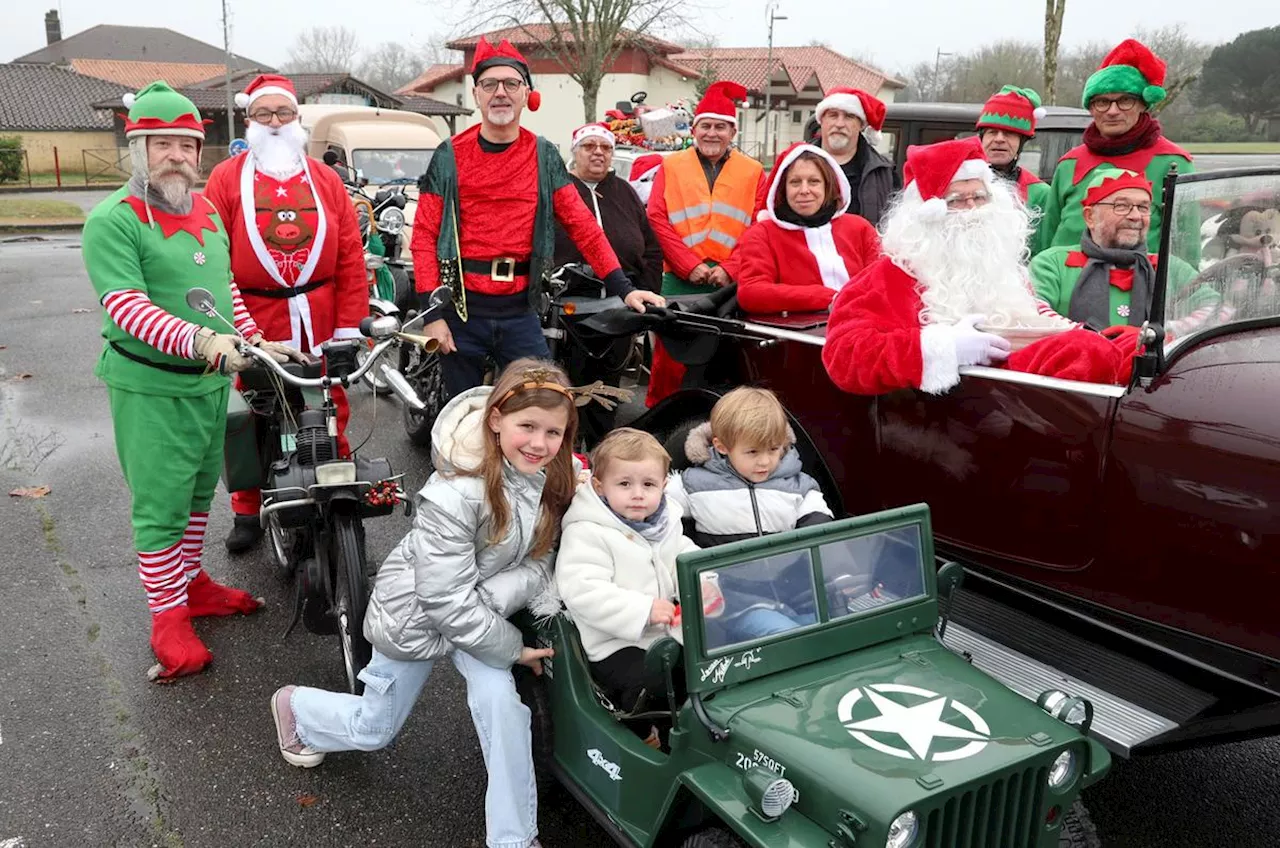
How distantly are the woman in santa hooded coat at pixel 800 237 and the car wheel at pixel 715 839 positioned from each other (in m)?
2.26

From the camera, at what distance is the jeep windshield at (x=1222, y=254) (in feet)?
8.89

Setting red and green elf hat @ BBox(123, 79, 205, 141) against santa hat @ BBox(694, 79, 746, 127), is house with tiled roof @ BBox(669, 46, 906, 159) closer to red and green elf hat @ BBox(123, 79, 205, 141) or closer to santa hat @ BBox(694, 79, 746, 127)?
santa hat @ BBox(694, 79, 746, 127)

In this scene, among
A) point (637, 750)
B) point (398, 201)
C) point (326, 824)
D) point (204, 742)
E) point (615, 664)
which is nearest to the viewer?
point (637, 750)

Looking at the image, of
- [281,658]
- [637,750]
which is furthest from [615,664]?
[281,658]

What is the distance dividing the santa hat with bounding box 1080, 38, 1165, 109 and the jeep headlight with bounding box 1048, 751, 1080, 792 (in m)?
3.25

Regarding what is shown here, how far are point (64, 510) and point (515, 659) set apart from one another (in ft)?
12.5

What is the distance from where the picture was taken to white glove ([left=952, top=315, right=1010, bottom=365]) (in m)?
3.03

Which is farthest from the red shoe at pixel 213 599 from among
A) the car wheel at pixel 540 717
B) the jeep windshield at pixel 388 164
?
the jeep windshield at pixel 388 164

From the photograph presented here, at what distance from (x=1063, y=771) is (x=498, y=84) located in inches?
128

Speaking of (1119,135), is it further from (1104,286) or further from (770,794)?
(770,794)

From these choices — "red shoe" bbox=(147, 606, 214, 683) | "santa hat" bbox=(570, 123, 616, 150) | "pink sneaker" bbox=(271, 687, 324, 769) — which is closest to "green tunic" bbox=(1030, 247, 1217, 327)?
"santa hat" bbox=(570, 123, 616, 150)

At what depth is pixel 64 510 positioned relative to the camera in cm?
552

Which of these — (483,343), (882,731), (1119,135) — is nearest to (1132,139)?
(1119,135)

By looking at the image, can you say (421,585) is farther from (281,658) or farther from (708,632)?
(281,658)
